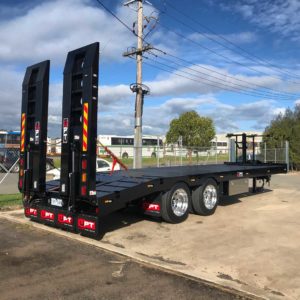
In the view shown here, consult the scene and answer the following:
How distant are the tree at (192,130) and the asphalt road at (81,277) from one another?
45.1 metres

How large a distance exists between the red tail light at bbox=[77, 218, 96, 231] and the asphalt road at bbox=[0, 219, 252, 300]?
0.33 metres

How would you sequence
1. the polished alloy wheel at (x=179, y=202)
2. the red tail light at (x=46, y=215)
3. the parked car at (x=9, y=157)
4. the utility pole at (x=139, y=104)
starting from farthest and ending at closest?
the parked car at (x=9, y=157) < the utility pole at (x=139, y=104) < the polished alloy wheel at (x=179, y=202) < the red tail light at (x=46, y=215)

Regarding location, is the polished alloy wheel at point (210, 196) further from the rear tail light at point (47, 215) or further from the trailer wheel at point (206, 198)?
the rear tail light at point (47, 215)

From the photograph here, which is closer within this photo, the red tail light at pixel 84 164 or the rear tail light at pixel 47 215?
the red tail light at pixel 84 164

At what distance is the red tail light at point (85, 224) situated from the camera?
24.7ft

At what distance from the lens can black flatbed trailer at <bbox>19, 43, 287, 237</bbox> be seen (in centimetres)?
752

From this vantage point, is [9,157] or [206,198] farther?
[9,157]

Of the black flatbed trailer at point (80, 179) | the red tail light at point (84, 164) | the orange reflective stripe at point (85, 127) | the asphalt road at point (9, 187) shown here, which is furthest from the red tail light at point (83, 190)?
the asphalt road at point (9, 187)

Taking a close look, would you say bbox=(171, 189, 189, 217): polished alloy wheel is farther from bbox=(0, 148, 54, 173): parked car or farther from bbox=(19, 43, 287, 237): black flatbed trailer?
bbox=(0, 148, 54, 173): parked car

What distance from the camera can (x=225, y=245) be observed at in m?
7.51

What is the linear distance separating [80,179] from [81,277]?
7.35 feet

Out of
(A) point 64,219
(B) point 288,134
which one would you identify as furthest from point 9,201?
(B) point 288,134

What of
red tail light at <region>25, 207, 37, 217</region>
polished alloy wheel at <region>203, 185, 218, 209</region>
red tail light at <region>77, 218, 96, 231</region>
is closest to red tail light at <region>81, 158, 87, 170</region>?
red tail light at <region>77, 218, 96, 231</region>

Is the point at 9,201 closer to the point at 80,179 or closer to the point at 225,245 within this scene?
the point at 80,179
